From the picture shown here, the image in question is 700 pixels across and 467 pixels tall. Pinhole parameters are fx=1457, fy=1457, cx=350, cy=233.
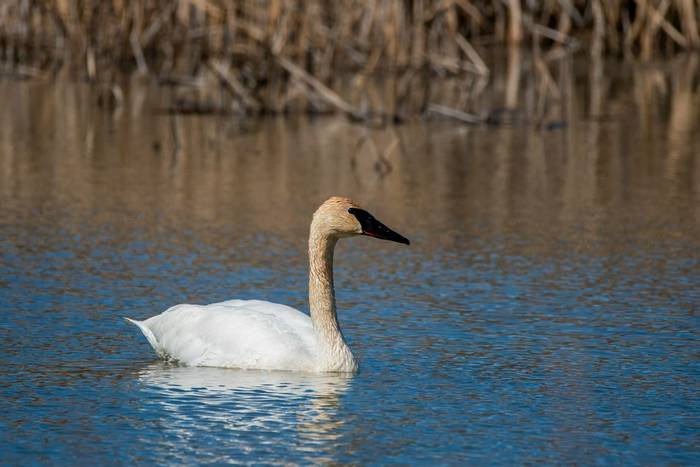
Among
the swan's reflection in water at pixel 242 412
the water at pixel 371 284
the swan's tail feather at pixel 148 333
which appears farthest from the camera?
the swan's tail feather at pixel 148 333

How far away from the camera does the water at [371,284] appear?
5988 mm

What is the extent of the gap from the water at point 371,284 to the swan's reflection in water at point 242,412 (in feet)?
0.06

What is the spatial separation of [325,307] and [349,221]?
429mm

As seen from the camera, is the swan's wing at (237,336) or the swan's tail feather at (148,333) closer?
the swan's wing at (237,336)

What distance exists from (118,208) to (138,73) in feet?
28.2

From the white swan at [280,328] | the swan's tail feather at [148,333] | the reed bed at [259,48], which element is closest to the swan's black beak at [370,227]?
the white swan at [280,328]

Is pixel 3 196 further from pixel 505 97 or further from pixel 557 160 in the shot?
pixel 505 97

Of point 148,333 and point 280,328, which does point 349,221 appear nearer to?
point 280,328

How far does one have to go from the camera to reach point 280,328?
700 cm

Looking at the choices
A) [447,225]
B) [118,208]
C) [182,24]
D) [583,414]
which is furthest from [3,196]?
[182,24]

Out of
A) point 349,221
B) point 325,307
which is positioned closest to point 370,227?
point 349,221

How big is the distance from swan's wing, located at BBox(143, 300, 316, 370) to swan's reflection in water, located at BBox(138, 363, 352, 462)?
0.19ft

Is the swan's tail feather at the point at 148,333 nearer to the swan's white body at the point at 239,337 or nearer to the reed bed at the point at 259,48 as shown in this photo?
the swan's white body at the point at 239,337

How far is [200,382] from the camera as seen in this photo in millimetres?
6754
